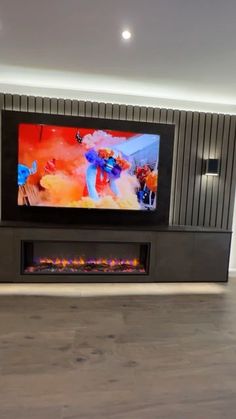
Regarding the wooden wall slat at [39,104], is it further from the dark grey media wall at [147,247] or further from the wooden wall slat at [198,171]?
the wooden wall slat at [198,171]

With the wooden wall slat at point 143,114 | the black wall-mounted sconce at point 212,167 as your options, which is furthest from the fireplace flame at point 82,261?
the wooden wall slat at point 143,114

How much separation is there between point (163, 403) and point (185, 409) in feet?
0.42

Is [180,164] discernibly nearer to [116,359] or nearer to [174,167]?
[174,167]

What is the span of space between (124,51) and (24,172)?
6.33 feet

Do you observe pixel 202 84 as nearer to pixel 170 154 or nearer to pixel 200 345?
pixel 170 154

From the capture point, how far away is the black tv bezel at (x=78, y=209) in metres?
3.80

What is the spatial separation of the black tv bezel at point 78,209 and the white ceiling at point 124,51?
34 cm

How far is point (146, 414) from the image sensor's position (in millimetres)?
1640

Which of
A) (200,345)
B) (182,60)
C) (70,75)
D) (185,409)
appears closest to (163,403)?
(185,409)

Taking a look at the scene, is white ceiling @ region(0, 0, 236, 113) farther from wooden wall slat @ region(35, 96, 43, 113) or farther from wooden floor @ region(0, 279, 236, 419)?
wooden floor @ region(0, 279, 236, 419)

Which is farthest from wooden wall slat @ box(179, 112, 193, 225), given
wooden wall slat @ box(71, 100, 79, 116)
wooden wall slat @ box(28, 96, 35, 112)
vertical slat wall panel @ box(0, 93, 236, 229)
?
wooden wall slat @ box(28, 96, 35, 112)

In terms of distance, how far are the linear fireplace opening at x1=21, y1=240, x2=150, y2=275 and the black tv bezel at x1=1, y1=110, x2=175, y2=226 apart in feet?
1.08

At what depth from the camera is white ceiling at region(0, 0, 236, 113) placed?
217cm

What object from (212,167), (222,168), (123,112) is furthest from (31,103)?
(222,168)
